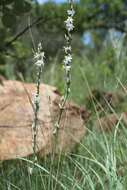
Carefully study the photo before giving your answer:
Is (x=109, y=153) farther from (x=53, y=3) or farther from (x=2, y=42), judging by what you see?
(x=53, y=3)

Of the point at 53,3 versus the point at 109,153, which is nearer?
the point at 109,153

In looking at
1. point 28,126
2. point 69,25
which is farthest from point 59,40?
point 69,25

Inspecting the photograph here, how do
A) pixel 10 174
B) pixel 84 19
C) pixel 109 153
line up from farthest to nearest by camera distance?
1. pixel 84 19
2. pixel 10 174
3. pixel 109 153

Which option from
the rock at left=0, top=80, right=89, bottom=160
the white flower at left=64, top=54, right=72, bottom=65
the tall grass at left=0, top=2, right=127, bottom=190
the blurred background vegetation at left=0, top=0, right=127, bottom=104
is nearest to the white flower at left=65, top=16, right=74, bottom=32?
the white flower at left=64, top=54, right=72, bottom=65

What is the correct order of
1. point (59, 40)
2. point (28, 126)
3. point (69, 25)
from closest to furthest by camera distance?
point (69, 25) → point (28, 126) → point (59, 40)

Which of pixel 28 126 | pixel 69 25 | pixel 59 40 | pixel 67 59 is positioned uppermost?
pixel 59 40

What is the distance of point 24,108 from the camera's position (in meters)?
3.93

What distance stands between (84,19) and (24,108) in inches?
391

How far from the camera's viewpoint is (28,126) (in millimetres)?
3502

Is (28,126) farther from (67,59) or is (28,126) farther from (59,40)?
(59,40)

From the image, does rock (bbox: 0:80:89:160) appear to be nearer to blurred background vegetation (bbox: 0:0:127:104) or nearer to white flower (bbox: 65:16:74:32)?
blurred background vegetation (bbox: 0:0:127:104)

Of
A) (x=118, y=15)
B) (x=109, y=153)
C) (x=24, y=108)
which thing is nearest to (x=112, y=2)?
(x=118, y=15)

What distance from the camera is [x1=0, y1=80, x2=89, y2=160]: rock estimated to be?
3422mm

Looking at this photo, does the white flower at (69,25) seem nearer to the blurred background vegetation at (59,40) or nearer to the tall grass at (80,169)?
the blurred background vegetation at (59,40)
